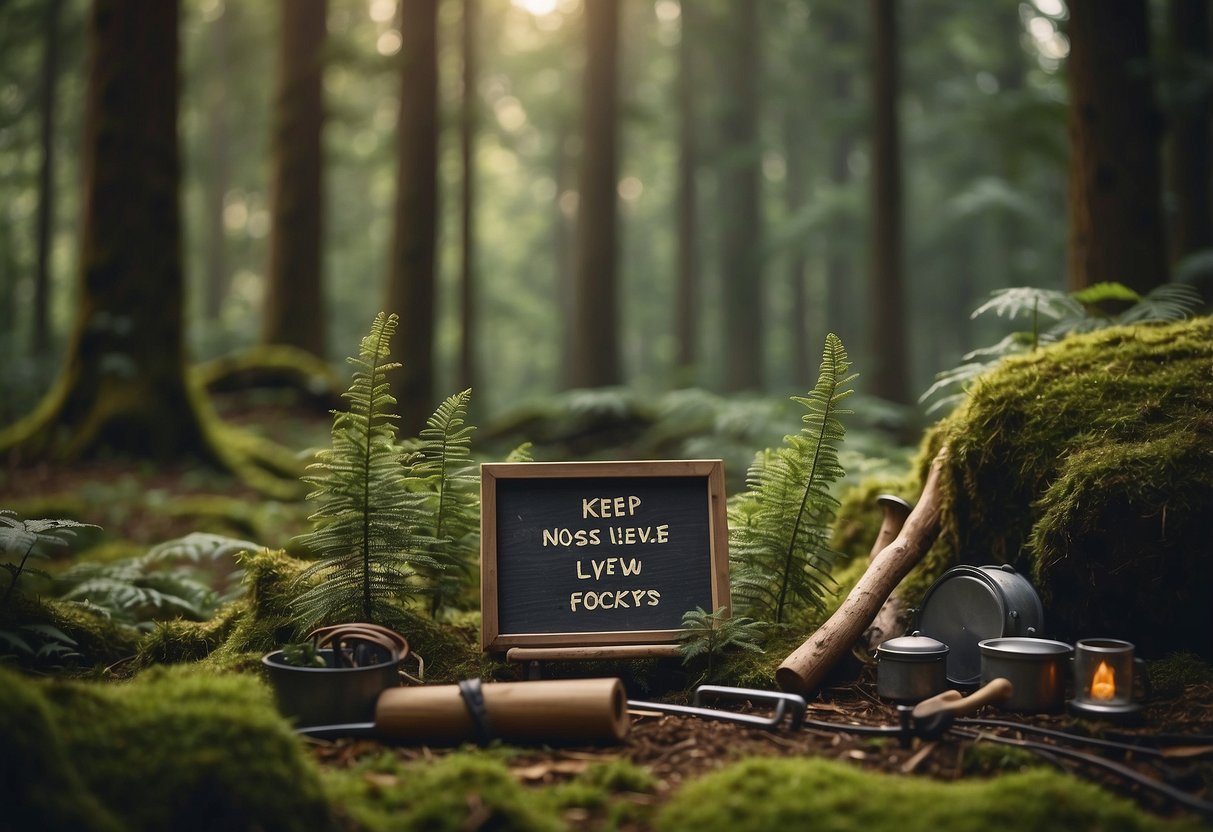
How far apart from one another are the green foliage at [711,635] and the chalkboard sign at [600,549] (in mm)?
66

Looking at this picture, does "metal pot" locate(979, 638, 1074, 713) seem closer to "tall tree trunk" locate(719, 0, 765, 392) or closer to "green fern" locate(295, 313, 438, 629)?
"green fern" locate(295, 313, 438, 629)

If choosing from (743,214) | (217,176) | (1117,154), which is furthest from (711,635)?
(217,176)

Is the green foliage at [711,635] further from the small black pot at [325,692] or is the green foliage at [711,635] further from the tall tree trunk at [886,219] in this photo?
the tall tree trunk at [886,219]

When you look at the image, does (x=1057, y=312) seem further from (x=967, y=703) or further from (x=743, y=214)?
(x=743, y=214)

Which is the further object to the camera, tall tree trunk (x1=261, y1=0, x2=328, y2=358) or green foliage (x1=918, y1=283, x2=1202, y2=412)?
tall tree trunk (x1=261, y1=0, x2=328, y2=358)

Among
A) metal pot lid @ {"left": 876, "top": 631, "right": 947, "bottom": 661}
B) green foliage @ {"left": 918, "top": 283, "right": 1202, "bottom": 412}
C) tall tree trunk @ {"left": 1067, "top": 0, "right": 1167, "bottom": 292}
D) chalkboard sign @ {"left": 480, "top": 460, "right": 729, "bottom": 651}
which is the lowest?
metal pot lid @ {"left": 876, "top": 631, "right": 947, "bottom": 661}

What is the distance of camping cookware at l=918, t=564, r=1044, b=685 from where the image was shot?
366 centimetres

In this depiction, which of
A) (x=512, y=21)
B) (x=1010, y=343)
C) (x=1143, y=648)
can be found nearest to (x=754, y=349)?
(x=512, y=21)

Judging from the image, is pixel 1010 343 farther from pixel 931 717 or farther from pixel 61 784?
pixel 61 784

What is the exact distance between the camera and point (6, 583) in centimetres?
500

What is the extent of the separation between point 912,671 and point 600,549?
1.38 meters

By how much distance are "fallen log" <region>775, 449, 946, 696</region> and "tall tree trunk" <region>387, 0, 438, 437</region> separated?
7.81 m

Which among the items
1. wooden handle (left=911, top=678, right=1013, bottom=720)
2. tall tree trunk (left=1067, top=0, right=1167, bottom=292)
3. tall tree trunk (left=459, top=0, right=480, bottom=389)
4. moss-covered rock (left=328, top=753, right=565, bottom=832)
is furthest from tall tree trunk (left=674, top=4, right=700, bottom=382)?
moss-covered rock (left=328, top=753, right=565, bottom=832)

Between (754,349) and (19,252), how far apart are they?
23292 mm
